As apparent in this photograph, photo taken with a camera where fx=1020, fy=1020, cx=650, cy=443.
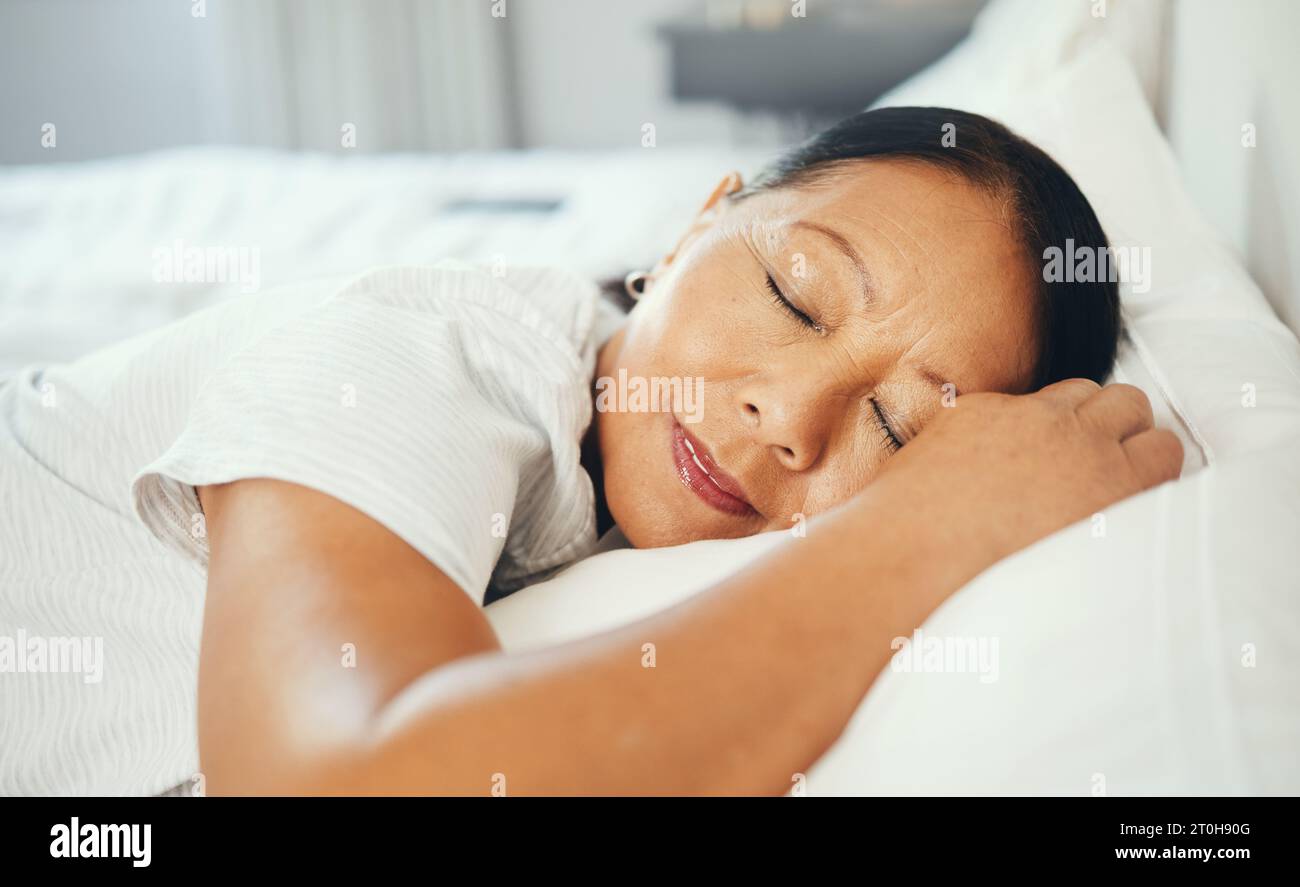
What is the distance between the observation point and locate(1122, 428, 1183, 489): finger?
657 millimetres

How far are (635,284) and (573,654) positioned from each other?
70 cm

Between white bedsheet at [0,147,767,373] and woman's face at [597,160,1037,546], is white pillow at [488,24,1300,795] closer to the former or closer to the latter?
woman's face at [597,160,1037,546]

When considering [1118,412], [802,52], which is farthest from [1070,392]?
[802,52]

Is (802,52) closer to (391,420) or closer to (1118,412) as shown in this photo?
(1118,412)

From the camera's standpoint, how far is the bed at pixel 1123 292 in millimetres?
483

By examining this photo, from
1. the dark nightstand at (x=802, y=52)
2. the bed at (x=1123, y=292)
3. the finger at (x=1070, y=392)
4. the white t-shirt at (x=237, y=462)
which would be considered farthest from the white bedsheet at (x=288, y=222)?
the dark nightstand at (x=802, y=52)

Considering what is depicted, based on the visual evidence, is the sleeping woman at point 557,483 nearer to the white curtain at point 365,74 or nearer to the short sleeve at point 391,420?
the short sleeve at point 391,420

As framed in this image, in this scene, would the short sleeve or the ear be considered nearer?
the short sleeve

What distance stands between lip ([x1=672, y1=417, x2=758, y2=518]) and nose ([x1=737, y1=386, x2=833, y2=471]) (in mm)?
45

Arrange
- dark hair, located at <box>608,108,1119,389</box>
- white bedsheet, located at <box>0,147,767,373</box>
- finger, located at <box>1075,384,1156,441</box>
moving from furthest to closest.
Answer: white bedsheet, located at <box>0,147,767,373</box> < dark hair, located at <box>608,108,1119,389</box> < finger, located at <box>1075,384,1156,441</box>

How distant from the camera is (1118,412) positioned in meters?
0.71

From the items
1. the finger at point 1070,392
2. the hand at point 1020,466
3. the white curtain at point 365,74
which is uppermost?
the white curtain at point 365,74

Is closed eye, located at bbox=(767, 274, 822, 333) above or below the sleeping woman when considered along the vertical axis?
above

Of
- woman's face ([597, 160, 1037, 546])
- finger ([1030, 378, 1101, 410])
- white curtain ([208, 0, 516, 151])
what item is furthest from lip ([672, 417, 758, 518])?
white curtain ([208, 0, 516, 151])
